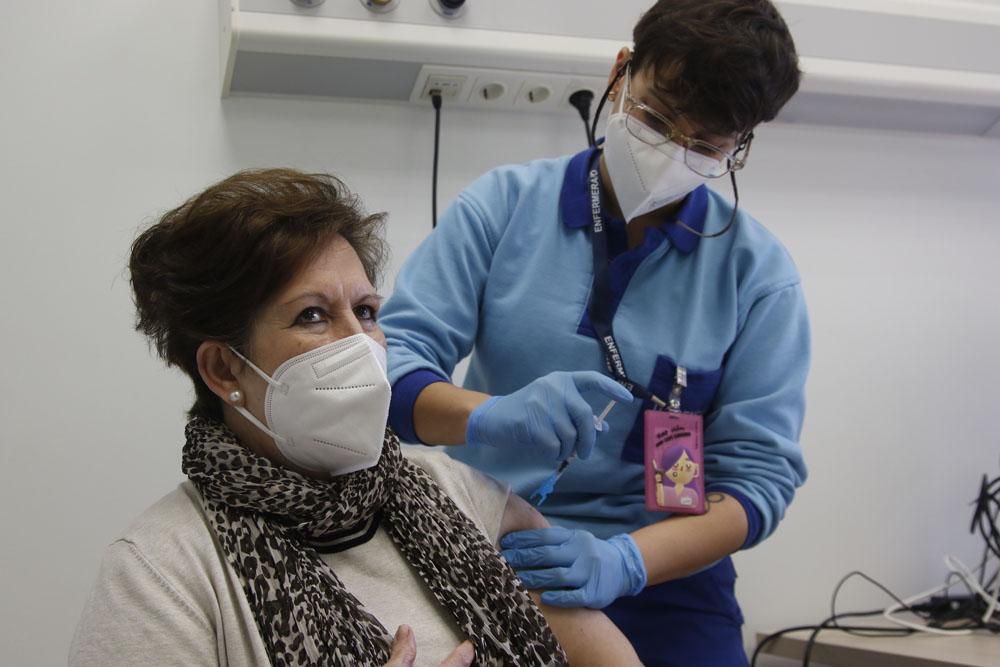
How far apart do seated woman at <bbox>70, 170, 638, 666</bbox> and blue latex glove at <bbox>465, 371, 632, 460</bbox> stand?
0.42 feet

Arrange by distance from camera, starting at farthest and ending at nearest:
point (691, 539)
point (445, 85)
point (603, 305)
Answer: point (445, 85)
point (603, 305)
point (691, 539)

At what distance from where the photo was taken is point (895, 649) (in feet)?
6.56

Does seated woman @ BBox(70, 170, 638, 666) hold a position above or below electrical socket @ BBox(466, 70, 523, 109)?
below

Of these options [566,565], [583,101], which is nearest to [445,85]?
[583,101]

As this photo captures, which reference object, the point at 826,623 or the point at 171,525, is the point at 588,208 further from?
the point at 826,623

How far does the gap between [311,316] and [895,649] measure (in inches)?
54.6

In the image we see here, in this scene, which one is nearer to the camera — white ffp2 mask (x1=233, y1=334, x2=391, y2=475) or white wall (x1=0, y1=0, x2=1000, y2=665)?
white ffp2 mask (x1=233, y1=334, x2=391, y2=475)

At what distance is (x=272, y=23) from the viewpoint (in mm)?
2014

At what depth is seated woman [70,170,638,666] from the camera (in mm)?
1169

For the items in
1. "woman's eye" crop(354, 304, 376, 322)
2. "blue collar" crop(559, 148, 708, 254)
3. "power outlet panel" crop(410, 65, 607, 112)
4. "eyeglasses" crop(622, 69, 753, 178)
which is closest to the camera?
"woman's eye" crop(354, 304, 376, 322)

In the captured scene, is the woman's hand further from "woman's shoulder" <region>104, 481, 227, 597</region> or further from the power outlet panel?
the power outlet panel

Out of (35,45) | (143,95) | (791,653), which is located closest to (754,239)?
(791,653)

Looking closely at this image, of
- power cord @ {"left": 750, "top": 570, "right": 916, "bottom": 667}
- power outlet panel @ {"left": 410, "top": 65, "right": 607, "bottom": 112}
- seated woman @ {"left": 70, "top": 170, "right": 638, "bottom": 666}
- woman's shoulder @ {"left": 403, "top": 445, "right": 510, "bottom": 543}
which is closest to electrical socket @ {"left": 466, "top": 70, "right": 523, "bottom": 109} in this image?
power outlet panel @ {"left": 410, "top": 65, "right": 607, "bottom": 112}

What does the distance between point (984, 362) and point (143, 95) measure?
218 cm
